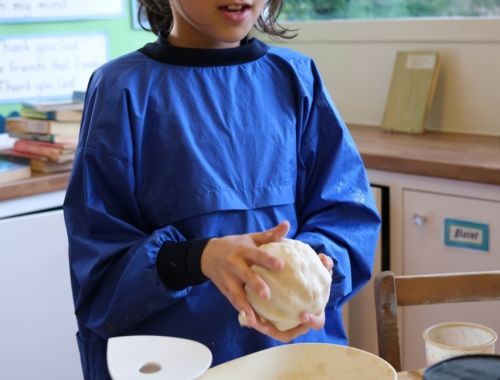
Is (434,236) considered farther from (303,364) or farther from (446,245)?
(303,364)

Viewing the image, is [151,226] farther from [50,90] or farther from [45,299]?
[50,90]

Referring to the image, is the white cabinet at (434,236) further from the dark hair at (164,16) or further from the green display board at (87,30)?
the green display board at (87,30)

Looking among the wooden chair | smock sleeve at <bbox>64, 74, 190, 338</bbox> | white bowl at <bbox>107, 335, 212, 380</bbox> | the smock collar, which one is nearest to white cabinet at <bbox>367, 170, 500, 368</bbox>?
the wooden chair

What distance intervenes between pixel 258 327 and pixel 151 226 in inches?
10.5

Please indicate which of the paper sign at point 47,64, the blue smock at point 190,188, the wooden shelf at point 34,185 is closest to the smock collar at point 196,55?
the blue smock at point 190,188

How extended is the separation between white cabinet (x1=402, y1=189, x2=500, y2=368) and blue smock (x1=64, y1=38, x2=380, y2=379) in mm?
726

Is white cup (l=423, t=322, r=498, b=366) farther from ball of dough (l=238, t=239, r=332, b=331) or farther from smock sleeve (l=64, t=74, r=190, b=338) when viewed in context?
smock sleeve (l=64, t=74, r=190, b=338)

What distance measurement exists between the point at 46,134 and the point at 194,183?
3.84ft

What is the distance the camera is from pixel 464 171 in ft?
6.07

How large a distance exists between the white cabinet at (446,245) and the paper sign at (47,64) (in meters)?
1.10

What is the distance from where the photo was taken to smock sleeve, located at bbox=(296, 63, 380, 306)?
1.17 metres

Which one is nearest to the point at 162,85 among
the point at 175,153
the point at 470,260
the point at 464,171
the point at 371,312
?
the point at 175,153

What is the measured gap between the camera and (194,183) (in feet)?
3.68

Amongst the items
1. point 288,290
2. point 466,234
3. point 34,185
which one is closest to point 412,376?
point 288,290
